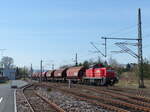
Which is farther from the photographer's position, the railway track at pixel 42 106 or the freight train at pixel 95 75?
the freight train at pixel 95 75

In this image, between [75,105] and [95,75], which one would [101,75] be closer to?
[95,75]

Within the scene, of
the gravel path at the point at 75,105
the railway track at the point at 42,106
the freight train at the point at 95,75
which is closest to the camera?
the gravel path at the point at 75,105

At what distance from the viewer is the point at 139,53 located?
3616cm

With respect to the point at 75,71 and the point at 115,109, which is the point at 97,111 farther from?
the point at 75,71

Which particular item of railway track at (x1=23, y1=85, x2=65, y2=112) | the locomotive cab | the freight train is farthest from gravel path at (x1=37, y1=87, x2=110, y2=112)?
the freight train

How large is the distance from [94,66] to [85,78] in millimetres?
4403

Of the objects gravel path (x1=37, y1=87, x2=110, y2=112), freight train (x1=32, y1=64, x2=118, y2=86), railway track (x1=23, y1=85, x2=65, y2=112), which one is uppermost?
freight train (x1=32, y1=64, x2=118, y2=86)

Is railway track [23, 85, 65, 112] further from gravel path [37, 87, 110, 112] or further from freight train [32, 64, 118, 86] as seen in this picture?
freight train [32, 64, 118, 86]

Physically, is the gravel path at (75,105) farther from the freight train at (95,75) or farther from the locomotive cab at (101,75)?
the freight train at (95,75)

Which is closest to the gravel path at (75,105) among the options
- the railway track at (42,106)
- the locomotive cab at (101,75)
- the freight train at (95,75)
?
the railway track at (42,106)

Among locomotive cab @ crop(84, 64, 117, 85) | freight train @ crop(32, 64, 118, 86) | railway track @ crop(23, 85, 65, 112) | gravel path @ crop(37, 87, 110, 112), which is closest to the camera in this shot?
gravel path @ crop(37, 87, 110, 112)

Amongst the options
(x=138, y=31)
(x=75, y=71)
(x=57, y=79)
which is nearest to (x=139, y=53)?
(x=138, y=31)

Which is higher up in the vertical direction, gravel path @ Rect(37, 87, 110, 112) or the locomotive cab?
the locomotive cab

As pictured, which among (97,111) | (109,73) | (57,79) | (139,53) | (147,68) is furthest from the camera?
Answer: (57,79)
